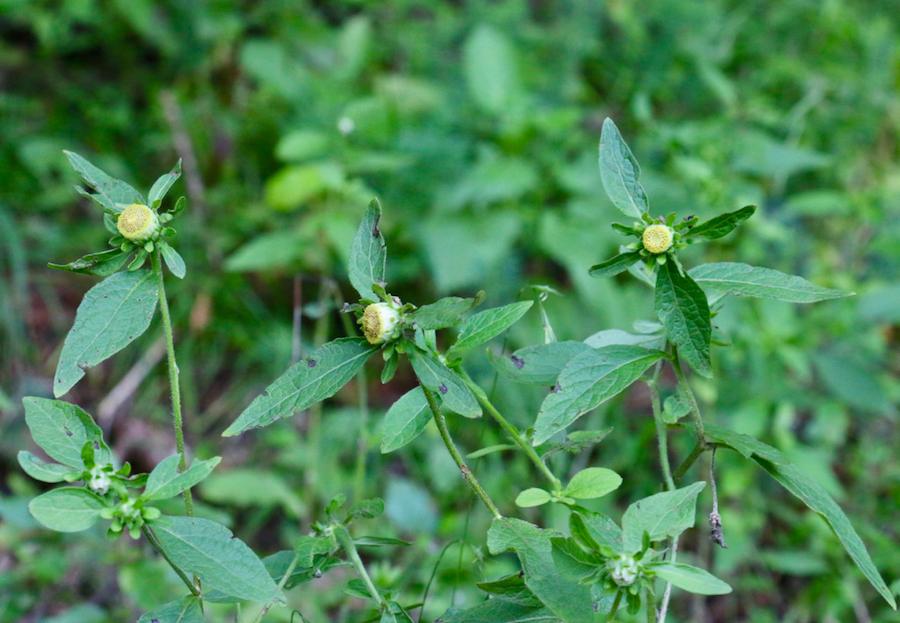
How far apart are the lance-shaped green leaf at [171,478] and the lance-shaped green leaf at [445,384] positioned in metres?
0.27

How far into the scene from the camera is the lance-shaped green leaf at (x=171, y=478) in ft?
2.91

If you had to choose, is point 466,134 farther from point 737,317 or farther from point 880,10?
point 880,10

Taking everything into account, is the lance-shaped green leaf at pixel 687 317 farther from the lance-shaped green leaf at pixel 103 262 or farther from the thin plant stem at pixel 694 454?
the lance-shaped green leaf at pixel 103 262

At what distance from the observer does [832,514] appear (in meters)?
0.94

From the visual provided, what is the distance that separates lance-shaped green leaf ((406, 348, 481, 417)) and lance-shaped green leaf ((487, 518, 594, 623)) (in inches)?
6.9

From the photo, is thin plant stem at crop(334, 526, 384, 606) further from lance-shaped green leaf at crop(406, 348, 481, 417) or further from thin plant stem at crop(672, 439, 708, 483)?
thin plant stem at crop(672, 439, 708, 483)

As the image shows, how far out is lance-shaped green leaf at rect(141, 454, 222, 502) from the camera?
2.91 ft

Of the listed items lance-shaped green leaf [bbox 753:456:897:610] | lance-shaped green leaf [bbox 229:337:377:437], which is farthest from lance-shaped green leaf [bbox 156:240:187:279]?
lance-shaped green leaf [bbox 753:456:897:610]

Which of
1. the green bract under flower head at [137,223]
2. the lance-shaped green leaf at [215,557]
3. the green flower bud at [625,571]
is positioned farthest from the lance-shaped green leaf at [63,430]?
the green flower bud at [625,571]

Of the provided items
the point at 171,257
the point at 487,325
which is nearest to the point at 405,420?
the point at 487,325

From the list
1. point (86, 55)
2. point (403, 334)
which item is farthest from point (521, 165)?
point (86, 55)

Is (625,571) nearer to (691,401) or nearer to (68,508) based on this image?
(691,401)

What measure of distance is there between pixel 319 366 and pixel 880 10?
430cm

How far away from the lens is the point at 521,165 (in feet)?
9.22
